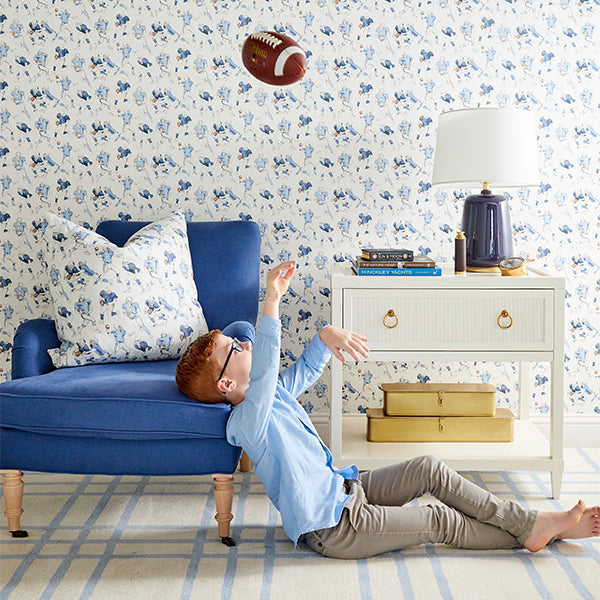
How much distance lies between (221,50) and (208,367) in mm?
1448

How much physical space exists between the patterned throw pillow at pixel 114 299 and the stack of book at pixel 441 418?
28.8 inches

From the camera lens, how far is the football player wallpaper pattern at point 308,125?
2770 mm

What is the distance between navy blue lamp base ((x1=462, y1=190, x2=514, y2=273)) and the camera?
2453 mm

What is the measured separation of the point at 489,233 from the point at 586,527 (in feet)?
3.26

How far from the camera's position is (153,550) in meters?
1.98

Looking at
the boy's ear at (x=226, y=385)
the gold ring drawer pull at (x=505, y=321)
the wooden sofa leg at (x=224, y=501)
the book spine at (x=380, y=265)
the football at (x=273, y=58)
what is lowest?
the wooden sofa leg at (x=224, y=501)

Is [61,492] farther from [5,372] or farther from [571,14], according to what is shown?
[571,14]

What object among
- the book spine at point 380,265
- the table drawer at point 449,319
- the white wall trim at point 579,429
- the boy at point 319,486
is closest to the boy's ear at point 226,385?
the boy at point 319,486

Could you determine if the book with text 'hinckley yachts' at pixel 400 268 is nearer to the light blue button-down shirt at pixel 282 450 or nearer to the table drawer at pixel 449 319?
the table drawer at pixel 449 319

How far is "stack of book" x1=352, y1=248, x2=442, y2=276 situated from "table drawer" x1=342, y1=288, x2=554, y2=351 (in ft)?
0.21

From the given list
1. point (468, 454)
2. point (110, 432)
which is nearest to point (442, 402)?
point (468, 454)

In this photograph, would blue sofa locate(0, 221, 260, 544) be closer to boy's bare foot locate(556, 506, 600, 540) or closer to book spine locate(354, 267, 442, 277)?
book spine locate(354, 267, 442, 277)

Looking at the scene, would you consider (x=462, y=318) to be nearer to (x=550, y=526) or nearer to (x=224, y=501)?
Answer: (x=550, y=526)

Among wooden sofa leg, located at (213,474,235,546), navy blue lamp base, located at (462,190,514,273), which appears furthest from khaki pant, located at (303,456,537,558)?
navy blue lamp base, located at (462,190,514,273)
